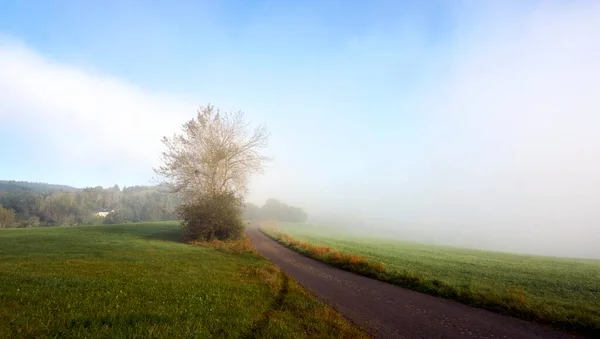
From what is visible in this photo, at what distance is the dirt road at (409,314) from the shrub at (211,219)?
25603 mm

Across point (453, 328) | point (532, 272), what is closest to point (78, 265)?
point (453, 328)

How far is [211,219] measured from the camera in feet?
142

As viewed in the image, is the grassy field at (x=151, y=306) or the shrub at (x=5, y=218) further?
the shrub at (x=5, y=218)

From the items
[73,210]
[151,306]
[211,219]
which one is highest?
[211,219]

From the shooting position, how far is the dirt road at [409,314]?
11406 millimetres

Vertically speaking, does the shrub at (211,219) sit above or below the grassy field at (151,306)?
above

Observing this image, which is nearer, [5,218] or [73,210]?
[5,218]

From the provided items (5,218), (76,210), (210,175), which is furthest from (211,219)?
(76,210)

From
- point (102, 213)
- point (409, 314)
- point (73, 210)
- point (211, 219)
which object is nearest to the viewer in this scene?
point (409, 314)

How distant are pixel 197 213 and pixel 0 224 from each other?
88078 mm

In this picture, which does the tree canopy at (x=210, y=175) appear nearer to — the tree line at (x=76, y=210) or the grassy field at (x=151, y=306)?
the grassy field at (x=151, y=306)

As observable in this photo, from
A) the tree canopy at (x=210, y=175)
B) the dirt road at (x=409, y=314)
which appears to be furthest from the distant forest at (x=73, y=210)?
the dirt road at (x=409, y=314)

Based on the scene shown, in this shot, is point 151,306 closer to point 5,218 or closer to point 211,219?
point 211,219

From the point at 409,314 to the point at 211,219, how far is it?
34184 millimetres
